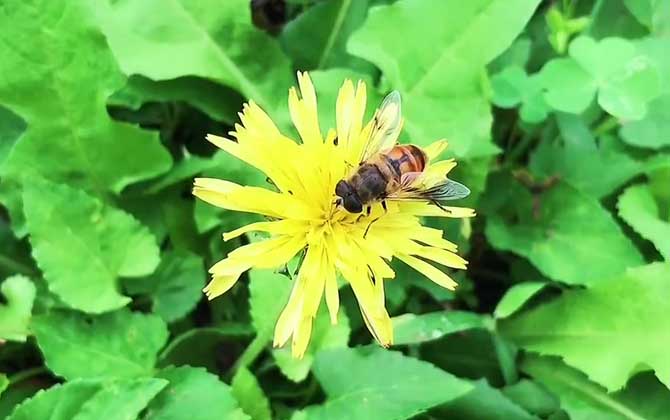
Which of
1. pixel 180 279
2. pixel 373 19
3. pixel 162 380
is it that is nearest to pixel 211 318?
pixel 180 279

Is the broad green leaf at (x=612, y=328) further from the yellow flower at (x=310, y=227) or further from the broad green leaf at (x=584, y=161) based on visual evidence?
the yellow flower at (x=310, y=227)

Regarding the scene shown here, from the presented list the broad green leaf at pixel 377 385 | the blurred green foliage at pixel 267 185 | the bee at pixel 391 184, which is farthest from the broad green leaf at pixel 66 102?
the bee at pixel 391 184

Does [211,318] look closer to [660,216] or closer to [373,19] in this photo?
[373,19]

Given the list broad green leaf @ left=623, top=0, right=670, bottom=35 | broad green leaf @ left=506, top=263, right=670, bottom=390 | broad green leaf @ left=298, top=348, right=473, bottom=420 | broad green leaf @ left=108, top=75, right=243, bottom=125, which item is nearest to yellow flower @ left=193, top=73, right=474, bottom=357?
broad green leaf @ left=298, top=348, right=473, bottom=420

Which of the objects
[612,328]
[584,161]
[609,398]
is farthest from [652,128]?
[609,398]

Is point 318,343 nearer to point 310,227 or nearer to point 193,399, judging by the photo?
point 193,399

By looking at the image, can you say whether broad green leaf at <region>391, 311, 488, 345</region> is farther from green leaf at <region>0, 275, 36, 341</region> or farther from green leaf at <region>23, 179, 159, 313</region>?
green leaf at <region>0, 275, 36, 341</region>
